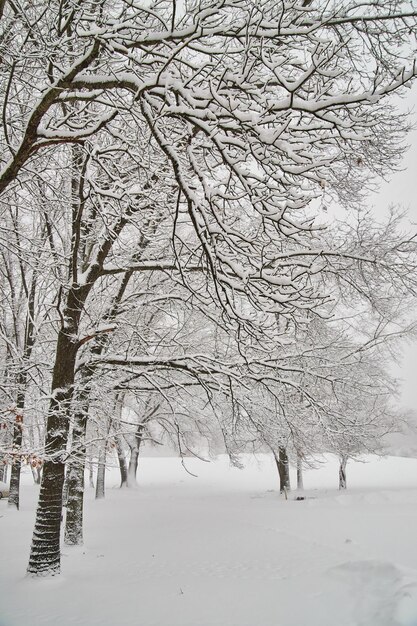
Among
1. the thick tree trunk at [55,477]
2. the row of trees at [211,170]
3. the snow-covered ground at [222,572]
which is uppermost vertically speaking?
the row of trees at [211,170]

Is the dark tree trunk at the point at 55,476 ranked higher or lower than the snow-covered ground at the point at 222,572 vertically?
higher

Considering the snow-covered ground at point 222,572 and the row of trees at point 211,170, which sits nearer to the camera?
the row of trees at point 211,170

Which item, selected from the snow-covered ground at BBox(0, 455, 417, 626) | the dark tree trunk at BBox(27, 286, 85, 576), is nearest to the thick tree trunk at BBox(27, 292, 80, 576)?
the dark tree trunk at BBox(27, 286, 85, 576)

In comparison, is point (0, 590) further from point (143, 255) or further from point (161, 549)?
point (143, 255)

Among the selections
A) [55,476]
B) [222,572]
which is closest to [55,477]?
[55,476]

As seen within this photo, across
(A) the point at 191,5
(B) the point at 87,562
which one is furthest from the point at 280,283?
(B) the point at 87,562

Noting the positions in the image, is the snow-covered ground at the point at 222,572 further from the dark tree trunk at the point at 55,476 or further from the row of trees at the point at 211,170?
the row of trees at the point at 211,170

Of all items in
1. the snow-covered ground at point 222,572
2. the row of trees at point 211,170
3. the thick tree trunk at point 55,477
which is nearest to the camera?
the row of trees at point 211,170

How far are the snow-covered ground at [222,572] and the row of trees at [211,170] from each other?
2.93 feet

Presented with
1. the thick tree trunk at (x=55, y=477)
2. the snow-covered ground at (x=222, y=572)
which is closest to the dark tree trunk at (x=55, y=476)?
the thick tree trunk at (x=55, y=477)

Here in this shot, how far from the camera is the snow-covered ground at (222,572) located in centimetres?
512

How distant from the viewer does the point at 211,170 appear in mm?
3775

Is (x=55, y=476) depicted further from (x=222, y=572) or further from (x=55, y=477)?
(x=222, y=572)

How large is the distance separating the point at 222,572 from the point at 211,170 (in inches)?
249
